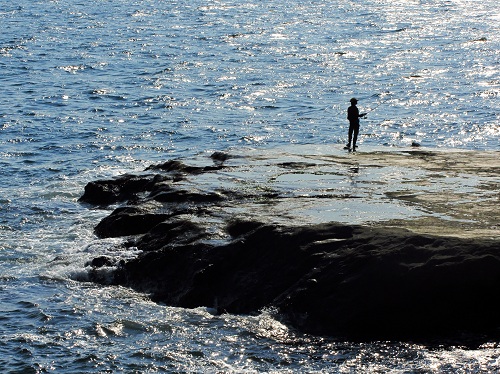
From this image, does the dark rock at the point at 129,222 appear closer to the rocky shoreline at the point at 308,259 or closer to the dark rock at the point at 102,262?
the rocky shoreline at the point at 308,259

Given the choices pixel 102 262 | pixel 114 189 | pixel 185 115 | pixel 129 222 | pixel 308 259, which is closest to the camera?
pixel 308 259

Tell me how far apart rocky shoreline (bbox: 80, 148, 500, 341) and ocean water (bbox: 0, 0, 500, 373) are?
644 mm

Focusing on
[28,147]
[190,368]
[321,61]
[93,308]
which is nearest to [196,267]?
[93,308]

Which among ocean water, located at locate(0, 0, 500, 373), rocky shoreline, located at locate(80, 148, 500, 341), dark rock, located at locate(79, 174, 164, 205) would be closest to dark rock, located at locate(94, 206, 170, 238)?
rocky shoreline, located at locate(80, 148, 500, 341)

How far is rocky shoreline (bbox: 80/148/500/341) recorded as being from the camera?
1922 cm

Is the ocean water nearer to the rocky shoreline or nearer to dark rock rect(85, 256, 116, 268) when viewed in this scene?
dark rock rect(85, 256, 116, 268)

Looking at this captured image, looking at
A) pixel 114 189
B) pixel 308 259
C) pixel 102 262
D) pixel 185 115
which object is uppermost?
pixel 308 259

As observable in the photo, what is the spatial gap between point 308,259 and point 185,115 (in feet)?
84.7

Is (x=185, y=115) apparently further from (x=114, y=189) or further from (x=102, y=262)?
(x=102, y=262)

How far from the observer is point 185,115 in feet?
151

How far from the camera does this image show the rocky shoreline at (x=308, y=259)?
1922cm

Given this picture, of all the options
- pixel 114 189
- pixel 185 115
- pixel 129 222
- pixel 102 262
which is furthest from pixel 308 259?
pixel 185 115

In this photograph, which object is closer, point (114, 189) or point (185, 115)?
point (114, 189)

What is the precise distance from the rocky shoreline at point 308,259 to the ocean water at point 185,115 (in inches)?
25.4
